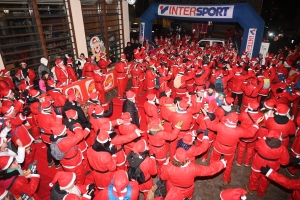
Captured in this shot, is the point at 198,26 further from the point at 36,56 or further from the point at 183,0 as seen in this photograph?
the point at 36,56

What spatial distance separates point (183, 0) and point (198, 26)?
372 centimetres

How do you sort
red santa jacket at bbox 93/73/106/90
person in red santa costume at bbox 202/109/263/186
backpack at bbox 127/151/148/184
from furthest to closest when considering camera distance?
red santa jacket at bbox 93/73/106/90 → person in red santa costume at bbox 202/109/263/186 → backpack at bbox 127/151/148/184

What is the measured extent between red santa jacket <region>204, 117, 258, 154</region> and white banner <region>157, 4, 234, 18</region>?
7.71 m

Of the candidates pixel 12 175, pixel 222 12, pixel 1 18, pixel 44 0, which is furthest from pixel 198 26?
pixel 12 175

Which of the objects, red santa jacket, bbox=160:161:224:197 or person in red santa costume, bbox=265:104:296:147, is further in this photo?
person in red santa costume, bbox=265:104:296:147

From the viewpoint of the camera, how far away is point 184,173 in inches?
119

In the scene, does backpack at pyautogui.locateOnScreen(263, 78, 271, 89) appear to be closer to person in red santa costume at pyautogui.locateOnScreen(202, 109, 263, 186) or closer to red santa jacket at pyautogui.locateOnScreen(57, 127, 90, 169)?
person in red santa costume at pyautogui.locateOnScreen(202, 109, 263, 186)

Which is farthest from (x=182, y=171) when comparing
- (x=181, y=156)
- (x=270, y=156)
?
(x=270, y=156)

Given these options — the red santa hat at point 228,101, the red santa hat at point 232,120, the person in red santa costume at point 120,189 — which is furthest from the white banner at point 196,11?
the person in red santa costume at point 120,189

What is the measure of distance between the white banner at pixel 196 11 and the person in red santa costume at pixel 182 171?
8.88 m

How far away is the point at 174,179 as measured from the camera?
10.2ft

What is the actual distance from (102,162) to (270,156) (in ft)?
10.1

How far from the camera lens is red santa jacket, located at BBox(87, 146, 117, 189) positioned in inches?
132

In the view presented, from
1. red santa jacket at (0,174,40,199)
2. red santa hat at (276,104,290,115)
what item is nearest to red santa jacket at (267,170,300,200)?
red santa hat at (276,104,290,115)
